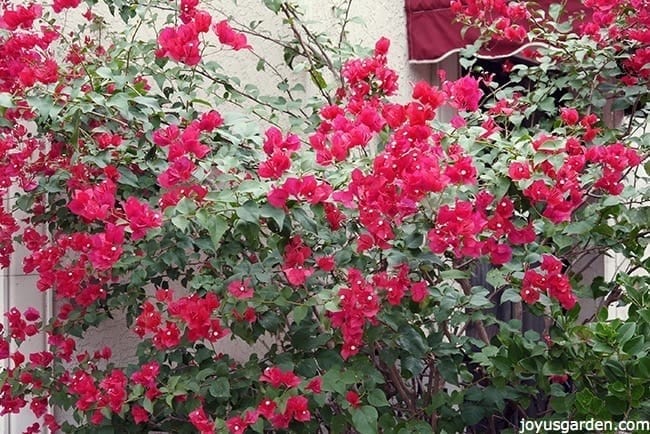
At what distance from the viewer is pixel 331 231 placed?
2746 mm

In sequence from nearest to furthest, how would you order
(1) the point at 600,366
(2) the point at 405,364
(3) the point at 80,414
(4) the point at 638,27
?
(1) the point at 600,366, (2) the point at 405,364, (3) the point at 80,414, (4) the point at 638,27

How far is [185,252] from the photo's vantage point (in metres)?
3.02

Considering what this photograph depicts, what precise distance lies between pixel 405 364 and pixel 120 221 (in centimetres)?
104

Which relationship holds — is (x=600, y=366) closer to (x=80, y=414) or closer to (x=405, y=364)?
(x=405, y=364)

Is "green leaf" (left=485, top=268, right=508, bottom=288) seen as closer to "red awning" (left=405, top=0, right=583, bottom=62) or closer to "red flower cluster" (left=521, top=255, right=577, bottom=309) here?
"red flower cluster" (left=521, top=255, right=577, bottom=309)

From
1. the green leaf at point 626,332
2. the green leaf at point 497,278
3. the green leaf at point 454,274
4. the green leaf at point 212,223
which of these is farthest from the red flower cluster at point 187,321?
the green leaf at point 626,332

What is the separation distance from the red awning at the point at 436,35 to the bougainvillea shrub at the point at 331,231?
1.34 feet

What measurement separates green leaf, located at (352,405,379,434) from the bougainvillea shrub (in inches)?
0.5

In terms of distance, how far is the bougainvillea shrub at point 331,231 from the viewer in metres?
2.41

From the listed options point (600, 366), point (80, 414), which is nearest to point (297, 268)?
point (600, 366)

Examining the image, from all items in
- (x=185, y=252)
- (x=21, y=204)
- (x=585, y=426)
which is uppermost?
(x=21, y=204)

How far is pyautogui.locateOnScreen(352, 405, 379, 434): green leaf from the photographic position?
2.57 m

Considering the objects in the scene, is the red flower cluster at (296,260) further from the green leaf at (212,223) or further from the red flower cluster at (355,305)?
the green leaf at (212,223)

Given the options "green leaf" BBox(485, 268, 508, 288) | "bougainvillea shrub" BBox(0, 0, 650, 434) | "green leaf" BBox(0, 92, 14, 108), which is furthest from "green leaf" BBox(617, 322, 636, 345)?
"green leaf" BBox(0, 92, 14, 108)
